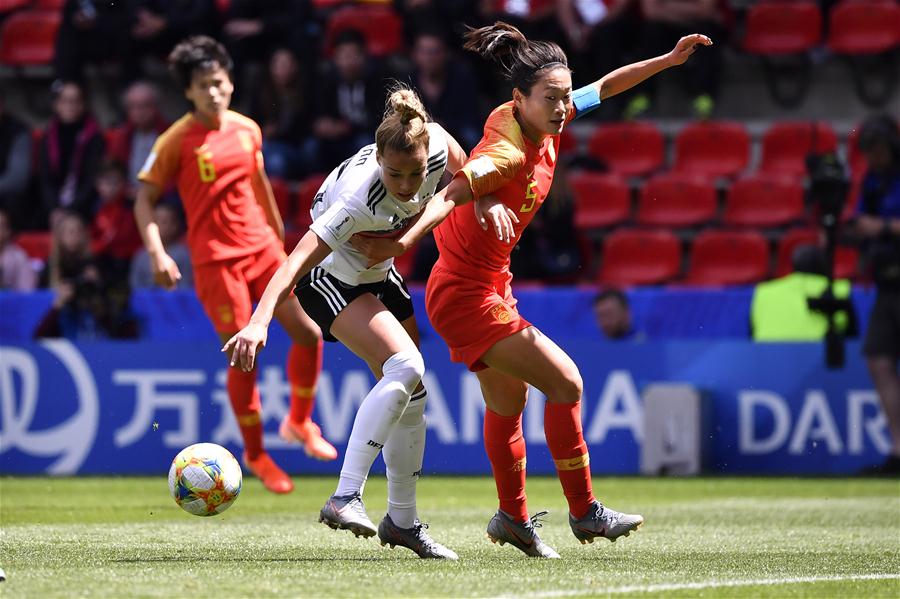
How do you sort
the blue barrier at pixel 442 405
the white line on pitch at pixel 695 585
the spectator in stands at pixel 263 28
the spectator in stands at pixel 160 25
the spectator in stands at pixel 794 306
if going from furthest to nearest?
the spectator in stands at pixel 160 25, the spectator in stands at pixel 263 28, the spectator in stands at pixel 794 306, the blue barrier at pixel 442 405, the white line on pitch at pixel 695 585

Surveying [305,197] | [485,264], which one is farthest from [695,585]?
[305,197]

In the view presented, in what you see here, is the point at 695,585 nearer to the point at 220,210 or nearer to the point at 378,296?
the point at 378,296

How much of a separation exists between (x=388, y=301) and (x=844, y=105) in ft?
30.9

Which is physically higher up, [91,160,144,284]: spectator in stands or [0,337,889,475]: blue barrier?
[91,160,144,284]: spectator in stands

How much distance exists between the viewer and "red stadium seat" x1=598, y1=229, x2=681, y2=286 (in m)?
13.1

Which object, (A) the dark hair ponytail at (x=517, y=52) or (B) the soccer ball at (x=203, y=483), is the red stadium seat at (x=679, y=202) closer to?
(A) the dark hair ponytail at (x=517, y=52)

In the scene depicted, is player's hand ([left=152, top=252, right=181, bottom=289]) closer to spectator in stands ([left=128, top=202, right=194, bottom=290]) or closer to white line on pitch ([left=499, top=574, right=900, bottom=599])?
white line on pitch ([left=499, top=574, right=900, bottom=599])

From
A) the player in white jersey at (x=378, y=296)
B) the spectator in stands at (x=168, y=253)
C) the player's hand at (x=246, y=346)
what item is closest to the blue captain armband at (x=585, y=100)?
the player in white jersey at (x=378, y=296)

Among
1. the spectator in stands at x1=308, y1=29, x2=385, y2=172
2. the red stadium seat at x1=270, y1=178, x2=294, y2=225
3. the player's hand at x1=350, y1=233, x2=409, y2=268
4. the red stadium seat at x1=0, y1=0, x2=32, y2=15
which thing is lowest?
the player's hand at x1=350, y1=233, x2=409, y2=268

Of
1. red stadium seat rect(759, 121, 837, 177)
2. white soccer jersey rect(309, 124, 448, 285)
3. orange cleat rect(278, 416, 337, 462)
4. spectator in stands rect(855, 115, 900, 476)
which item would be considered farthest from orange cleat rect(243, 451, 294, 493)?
red stadium seat rect(759, 121, 837, 177)

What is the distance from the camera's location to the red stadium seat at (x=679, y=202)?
13547 millimetres

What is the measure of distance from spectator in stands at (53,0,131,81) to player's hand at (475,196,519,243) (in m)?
9.98

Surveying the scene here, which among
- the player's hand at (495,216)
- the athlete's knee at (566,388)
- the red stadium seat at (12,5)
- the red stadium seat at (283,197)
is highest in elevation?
the red stadium seat at (12,5)

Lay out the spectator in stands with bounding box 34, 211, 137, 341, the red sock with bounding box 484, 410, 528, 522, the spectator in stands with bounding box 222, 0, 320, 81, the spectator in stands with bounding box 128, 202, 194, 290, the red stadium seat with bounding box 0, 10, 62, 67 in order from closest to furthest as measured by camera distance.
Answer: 1. the red sock with bounding box 484, 410, 528, 522
2. the spectator in stands with bounding box 34, 211, 137, 341
3. the spectator in stands with bounding box 128, 202, 194, 290
4. the spectator in stands with bounding box 222, 0, 320, 81
5. the red stadium seat with bounding box 0, 10, 62, 67
